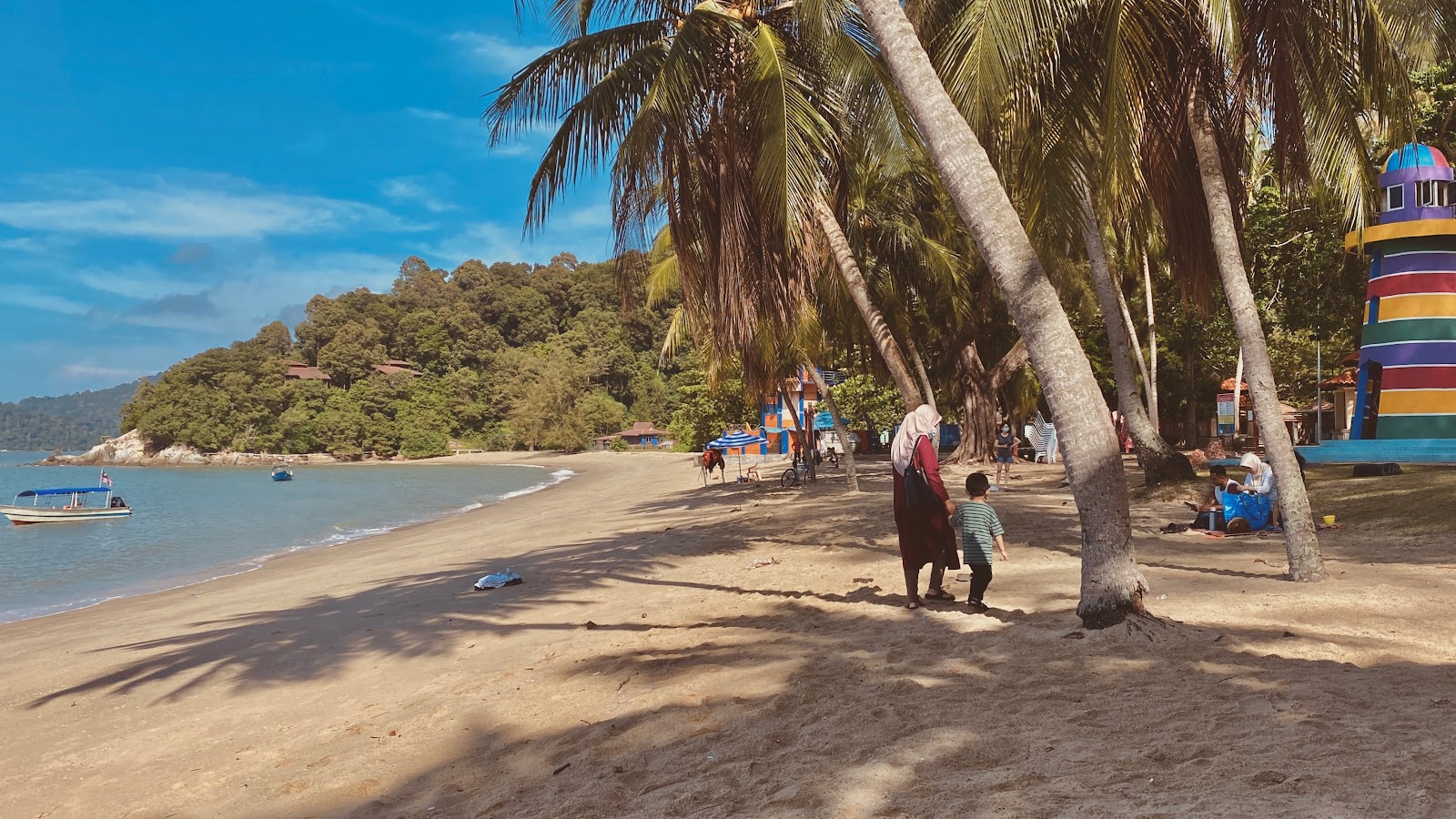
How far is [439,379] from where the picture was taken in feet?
341

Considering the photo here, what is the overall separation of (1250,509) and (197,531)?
2928cm

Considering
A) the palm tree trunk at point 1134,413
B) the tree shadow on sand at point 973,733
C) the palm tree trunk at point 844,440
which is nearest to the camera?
the tree shadow on sand at point 973,733

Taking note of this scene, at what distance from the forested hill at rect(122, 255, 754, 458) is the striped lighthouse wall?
251 feet

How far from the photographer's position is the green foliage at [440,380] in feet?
302

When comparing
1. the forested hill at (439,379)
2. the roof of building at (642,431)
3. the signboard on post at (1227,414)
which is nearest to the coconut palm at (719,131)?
the signboard on post at (1227,414)

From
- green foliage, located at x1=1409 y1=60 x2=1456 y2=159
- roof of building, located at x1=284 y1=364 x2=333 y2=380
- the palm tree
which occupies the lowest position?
the palm tree

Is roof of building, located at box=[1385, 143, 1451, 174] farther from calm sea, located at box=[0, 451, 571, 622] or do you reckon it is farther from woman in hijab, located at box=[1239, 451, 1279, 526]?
calm sea, located at box=[0, 451, 571, 622]

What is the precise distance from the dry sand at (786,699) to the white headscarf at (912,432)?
1147mm

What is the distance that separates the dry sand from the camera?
3303mm

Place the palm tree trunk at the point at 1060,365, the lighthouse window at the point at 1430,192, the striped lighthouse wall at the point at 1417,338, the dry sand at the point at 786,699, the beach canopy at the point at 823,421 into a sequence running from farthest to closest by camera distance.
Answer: the beach canopy at the point at 823,421 < the lighthouse window at the point at 1430,192 < the striped lighthouse wall at the point at 1417,338 < the palm tree trunk at the point at 1060,365 < the dry sand at the point at 786,699

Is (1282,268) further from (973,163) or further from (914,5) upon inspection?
(973,163)

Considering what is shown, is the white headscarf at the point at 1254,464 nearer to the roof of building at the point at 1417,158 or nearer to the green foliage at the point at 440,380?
the roof of building at the point at 1417,158

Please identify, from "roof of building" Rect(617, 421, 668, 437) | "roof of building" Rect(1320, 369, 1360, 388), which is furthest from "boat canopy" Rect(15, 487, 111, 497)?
"roof of building" Rect(617, 421, 668, 437)

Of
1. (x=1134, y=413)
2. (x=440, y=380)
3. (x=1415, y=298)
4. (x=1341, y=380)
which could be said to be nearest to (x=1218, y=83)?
(x=1134, y=413)
